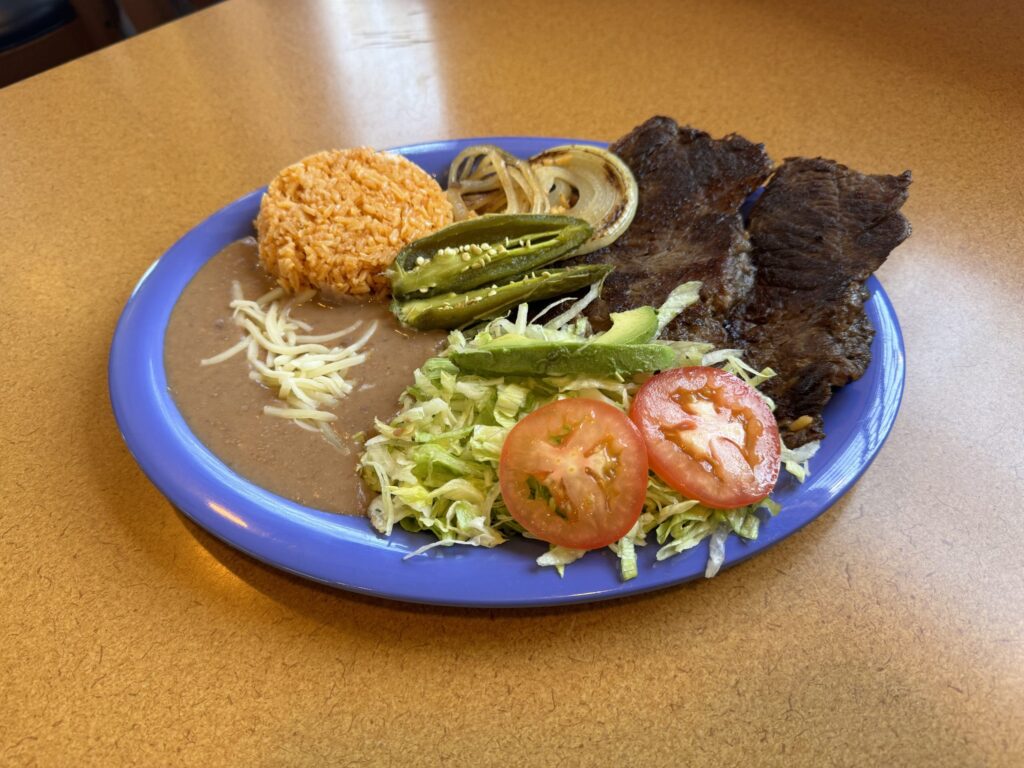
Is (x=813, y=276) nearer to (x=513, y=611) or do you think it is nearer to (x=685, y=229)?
(x=685, y=229)

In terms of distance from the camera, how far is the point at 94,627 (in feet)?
4.70

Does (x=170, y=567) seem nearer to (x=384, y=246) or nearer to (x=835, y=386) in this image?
(x=384, y=246)

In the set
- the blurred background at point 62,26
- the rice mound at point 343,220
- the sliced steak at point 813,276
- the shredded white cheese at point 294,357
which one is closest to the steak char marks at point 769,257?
the sliced steak at point 813,276

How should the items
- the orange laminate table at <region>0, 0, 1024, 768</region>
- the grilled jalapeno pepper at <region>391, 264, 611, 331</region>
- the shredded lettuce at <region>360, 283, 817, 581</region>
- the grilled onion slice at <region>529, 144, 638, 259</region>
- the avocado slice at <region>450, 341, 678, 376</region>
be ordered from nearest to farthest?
the orange laminate table at <region>0, 0, 1024, 768</region>, the shredded lettuce at <region>360, 283, 817, 581</region>, the avocado slice at <region>450, 341, 678, 376</region>, the grilled jalapeno pepper at <region>391, 264, 611, 331</region>, the grilled onion slice at <region>529, 144, 638, 259</region>

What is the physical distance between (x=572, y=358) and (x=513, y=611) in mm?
530

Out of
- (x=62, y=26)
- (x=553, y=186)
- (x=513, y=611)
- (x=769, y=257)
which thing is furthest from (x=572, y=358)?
(x=62, y=26)

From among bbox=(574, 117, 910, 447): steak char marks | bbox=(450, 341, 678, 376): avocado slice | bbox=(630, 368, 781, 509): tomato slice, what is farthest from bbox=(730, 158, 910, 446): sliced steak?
bbox=(450, 341, 678, 376): avocado slice

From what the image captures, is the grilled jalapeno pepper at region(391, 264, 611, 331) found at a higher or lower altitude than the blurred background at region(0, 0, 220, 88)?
lower

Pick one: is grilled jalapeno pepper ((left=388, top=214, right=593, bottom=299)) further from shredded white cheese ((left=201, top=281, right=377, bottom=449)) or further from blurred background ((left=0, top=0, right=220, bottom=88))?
blurred background ((left=0, top=0, right=220, bottom=88))

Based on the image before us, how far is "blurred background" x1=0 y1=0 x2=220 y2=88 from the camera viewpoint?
3.79 m

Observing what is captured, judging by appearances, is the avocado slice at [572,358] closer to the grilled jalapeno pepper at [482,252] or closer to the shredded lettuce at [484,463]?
the shredded lettuce at [484,463]

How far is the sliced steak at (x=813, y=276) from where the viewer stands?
159 centimetres

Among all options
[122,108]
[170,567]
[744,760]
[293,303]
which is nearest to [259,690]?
[170,567]

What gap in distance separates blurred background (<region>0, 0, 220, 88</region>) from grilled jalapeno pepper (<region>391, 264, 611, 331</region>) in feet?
11.2
